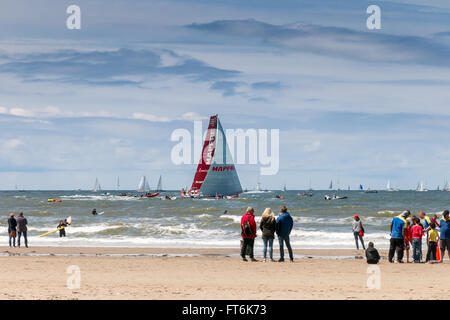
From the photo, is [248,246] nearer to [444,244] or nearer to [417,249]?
[417,249]

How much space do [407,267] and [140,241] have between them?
51.9ft

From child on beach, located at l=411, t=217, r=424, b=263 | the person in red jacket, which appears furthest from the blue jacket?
child on beach, located at l=411, t=217, r=424, b=263

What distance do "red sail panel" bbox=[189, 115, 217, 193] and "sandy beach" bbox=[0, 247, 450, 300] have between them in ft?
221

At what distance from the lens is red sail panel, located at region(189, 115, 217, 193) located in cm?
8919

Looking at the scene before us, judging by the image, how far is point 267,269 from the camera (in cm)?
1673

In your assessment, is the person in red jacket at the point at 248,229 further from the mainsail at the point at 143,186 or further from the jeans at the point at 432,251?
the mainsail at the point at 143,186

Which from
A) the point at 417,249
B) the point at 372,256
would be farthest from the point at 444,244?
the point at 372,256

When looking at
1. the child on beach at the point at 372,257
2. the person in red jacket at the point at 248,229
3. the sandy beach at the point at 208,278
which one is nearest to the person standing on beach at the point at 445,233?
the sandy beach at the point at 208,278

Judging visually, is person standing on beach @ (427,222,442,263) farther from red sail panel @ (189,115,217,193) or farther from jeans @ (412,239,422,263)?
red sail panel @ (189,115,217,193)

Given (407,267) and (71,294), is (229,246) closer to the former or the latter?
(407,267)

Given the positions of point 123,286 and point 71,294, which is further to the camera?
point 123,286

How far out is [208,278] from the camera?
14.9 metres
